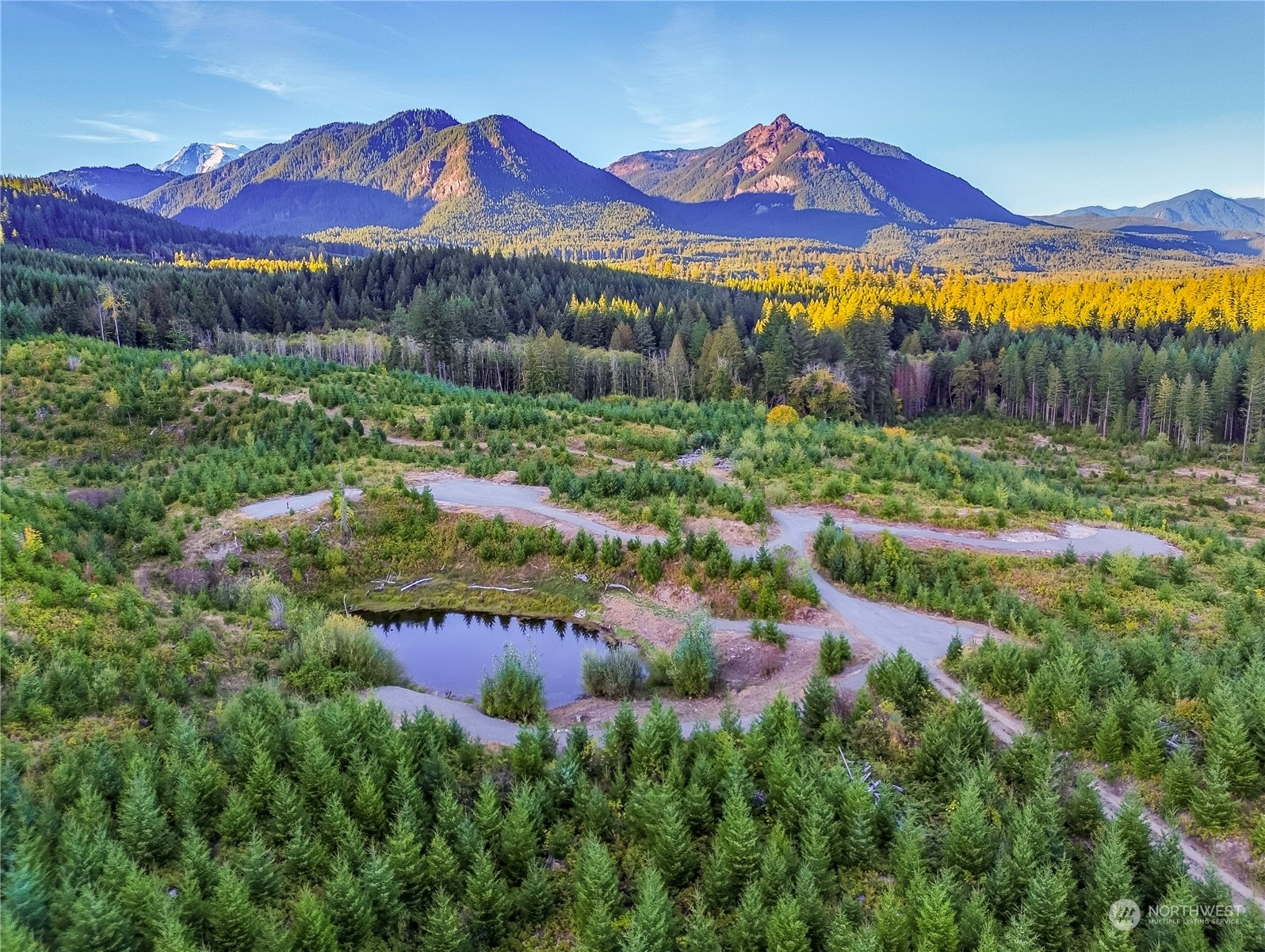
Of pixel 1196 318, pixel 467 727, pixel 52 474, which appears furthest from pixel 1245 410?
pixel 52 474

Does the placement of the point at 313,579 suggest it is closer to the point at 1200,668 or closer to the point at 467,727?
the point at 467,727

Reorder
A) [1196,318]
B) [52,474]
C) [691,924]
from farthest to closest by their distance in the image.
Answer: [1196,318]
[52,474]
[691,924]

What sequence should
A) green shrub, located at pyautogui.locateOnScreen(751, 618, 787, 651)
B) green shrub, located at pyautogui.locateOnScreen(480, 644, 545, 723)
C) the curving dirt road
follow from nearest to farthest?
the curving dirt road, green shrub, located at pyautogui.locateOnScreen(480, 644, 545, 723), green shrub, located at pyautogui.locateOnScreen(751, 618, 787, 651)

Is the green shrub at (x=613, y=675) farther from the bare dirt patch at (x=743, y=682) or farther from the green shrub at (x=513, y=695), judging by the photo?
the green shrub at (x=513, y=695)

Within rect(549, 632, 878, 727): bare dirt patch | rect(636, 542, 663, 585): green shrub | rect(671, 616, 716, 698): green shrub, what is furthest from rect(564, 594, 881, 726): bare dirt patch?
rect(636, 542, 663, 585): green shrub

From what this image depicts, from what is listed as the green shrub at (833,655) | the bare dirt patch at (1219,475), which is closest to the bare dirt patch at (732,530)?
the green shrub at (833,655)

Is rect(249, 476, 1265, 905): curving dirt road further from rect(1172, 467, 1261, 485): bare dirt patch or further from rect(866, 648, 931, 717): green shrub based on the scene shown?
rect(1172, 467, 1261, 485): bare dirt patch
